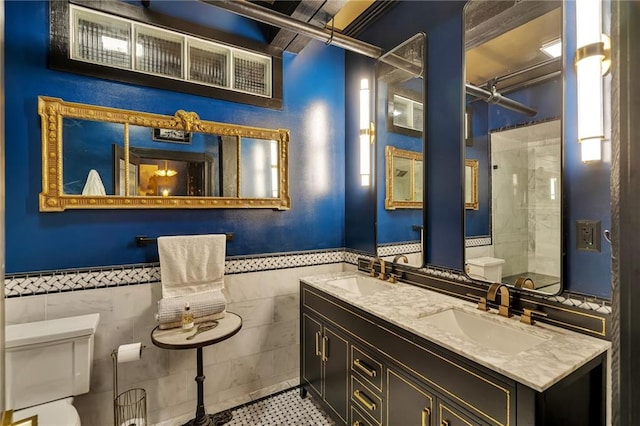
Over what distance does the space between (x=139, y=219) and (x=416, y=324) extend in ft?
5.55

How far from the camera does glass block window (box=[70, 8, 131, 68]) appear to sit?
5.53 feet

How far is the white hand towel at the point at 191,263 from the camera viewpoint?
1.79 m

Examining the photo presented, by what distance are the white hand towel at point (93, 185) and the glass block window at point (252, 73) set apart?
1064mm

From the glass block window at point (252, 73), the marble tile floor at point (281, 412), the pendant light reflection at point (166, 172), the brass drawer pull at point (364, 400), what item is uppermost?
the glass block window at point (252, 73)

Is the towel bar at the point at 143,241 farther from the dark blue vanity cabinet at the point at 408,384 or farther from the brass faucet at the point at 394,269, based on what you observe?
the brass faucet at the point at 394,269

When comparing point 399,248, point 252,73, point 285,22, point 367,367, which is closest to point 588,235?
point 399,248

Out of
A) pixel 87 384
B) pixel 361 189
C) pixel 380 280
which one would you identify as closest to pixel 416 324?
pixel 380 280

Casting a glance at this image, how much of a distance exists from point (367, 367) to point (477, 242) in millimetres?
905

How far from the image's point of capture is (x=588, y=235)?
3.90ft

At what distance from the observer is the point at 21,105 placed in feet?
5.07

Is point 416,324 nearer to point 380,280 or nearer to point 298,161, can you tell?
point 380,280

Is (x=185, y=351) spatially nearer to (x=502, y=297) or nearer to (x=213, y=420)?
(x=213, y=420)

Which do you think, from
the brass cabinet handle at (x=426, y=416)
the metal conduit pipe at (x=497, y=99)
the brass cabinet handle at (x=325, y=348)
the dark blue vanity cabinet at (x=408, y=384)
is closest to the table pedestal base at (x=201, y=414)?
the dark blue vanity cabinet at (x=408, y=384)

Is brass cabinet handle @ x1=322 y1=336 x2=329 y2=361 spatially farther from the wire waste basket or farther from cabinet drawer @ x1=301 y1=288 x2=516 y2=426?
the wire waste basket
